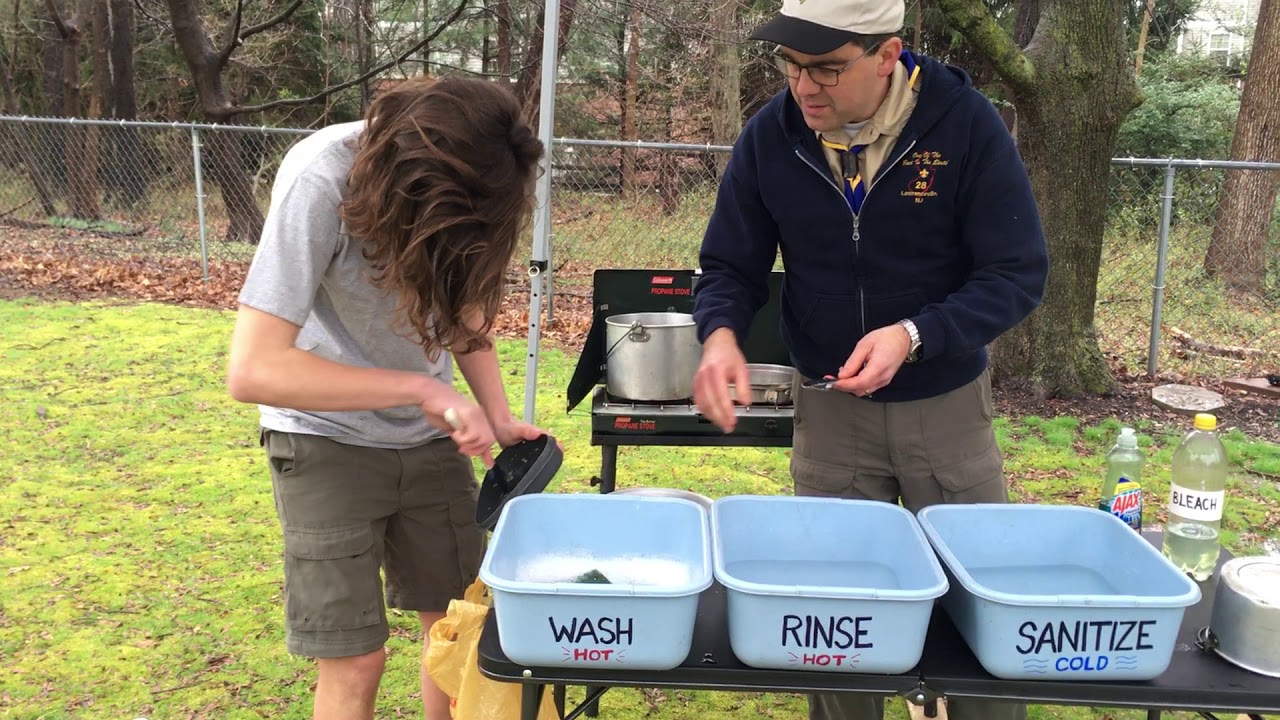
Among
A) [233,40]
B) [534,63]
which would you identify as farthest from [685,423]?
[534,63]

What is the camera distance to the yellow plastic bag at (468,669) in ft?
6.10

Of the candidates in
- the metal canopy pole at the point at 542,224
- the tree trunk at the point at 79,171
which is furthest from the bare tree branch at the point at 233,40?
the metal canopy pole at the point at 542,224

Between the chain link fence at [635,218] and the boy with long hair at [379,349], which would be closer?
→ the boy with long hair at [379,349]

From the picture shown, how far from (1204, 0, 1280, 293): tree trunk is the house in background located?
9.11 m

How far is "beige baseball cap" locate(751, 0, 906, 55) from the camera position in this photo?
1.81 m

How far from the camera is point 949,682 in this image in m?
1.47

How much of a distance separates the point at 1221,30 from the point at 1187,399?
1866 cm

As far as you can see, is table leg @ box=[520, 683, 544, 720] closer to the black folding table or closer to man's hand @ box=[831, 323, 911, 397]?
the black folding table

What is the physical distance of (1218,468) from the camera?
196cm

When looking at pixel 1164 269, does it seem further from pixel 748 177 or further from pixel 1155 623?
pixel 1155 623

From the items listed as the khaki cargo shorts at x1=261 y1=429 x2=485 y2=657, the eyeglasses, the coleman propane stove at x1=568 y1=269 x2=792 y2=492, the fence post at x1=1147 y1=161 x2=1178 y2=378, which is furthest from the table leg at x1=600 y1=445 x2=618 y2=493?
the fence post at x1=1147 y1=161 x2=1178 y2=378

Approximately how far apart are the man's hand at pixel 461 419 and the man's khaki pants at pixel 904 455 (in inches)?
33.9

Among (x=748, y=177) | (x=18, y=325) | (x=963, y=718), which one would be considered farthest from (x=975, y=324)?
(x=18, y=325)

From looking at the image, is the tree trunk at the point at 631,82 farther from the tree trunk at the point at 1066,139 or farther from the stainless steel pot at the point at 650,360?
the stainless steel pot at the point at 650,360
